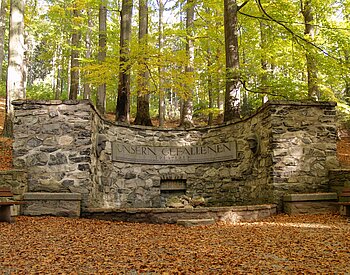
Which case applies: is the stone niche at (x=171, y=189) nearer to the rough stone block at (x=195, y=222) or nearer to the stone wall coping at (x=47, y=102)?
the rough stone block at (x=195, y=222)

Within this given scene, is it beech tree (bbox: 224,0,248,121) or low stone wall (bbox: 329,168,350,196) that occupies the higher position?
beech tree (bbox: 224,0,248,121)

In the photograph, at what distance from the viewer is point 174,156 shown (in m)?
8.80

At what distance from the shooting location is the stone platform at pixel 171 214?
5.87m

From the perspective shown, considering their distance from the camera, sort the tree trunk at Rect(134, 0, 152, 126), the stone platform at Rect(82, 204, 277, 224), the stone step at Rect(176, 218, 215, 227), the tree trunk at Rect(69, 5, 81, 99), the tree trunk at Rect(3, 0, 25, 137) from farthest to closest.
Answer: the tree trunk at Rect(69, 5, 81, 99) < the tree trunk at Rect(134, 0, 152, 126) < the tree trunk at Rect(3, 0, 25, 137) < the stone platform at Rect(82, 204, 277, 224) < the stone step at Rect(176, 218, 215, 227)

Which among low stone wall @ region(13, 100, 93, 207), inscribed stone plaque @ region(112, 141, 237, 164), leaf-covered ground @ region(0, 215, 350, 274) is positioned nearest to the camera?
leaf-covered ground @ region(0, 215, 350, 274)

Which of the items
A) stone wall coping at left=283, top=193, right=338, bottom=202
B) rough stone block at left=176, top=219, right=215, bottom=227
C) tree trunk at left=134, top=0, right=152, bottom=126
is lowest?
rough stone block at left=176, top=219, right=215, bottom=227

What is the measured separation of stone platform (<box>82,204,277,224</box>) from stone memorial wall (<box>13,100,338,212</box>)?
1.73 feet

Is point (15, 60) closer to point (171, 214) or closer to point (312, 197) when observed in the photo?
point (171, 214)

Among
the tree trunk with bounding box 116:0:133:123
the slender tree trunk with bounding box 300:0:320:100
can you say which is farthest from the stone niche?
the slender tree trunk with bounding box 300:0:320:100

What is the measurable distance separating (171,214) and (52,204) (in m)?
2.20

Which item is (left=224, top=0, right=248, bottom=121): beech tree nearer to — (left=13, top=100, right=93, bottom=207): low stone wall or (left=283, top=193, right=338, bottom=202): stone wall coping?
(left=283, top=193, right=338, bottom=202): stone wall coping

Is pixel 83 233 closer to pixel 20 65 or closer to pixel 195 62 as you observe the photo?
pixel 20 65

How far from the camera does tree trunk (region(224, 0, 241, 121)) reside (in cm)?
891

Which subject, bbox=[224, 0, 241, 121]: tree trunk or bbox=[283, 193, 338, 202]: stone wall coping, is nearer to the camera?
bbox=[283, 193, 338, 202]: stone wall coping
